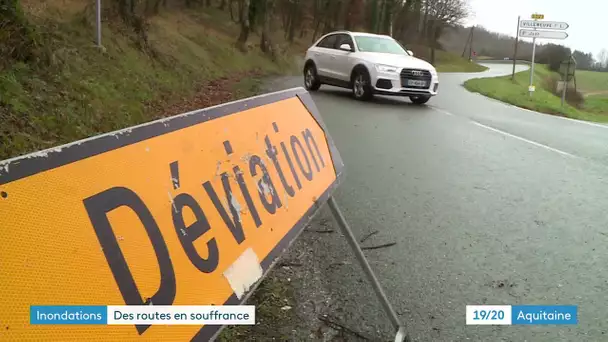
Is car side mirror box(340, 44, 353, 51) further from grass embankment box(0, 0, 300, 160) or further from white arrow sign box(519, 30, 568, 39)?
white arrow sign box(519, 30, 568, 39)

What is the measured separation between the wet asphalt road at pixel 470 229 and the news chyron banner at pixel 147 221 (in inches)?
49.0

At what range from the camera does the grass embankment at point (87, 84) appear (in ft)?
19.9

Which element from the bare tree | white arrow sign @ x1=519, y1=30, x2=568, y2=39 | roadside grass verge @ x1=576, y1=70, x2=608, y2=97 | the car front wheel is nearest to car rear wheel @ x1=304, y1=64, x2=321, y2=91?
the car front wheel

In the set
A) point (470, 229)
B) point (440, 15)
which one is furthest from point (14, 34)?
point (440, 15)

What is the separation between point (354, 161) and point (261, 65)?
69.0ft

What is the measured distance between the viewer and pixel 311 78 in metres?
16.6

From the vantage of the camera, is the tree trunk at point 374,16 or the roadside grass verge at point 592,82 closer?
the tree trunk at point 374,16

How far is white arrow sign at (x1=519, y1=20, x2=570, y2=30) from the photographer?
23648 mm

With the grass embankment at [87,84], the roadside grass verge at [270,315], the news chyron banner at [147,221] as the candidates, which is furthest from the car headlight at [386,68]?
the news chyron banner at [147,221]

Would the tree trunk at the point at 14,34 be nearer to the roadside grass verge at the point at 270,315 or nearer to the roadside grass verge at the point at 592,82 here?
the roadside grass verge at the point at 270,315

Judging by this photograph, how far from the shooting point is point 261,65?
2734cm

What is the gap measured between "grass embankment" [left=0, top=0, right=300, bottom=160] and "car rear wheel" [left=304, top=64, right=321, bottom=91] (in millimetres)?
1810

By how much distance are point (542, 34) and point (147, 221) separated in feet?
83.4

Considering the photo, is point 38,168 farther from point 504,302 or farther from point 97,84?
point 97,84
